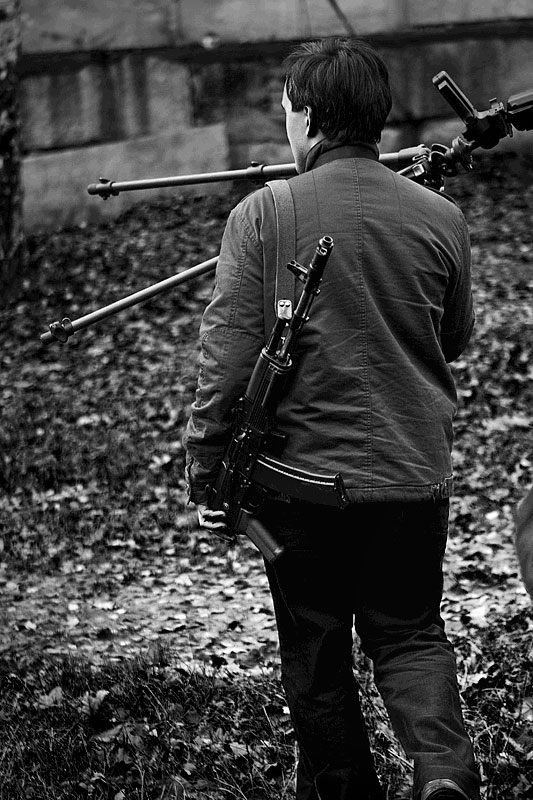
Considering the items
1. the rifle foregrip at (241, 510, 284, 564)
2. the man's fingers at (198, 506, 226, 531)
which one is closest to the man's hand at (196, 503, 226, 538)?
the man's fingers at (198, 506, 226, 531)

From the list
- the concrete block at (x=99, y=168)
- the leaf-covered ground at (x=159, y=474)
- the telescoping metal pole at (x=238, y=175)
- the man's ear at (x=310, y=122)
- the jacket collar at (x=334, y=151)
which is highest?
the man's ear at (x=310, y=122)

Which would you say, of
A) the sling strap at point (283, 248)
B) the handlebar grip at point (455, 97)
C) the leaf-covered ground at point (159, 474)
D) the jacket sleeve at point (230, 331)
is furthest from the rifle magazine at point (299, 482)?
the leaf-covered ground at point (159, 474)

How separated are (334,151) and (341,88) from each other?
0.17 meters

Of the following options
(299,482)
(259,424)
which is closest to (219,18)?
(259,424)

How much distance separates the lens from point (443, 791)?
112 inches

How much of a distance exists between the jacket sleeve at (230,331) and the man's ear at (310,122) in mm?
303

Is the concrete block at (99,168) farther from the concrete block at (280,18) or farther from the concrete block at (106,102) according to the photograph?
the concrete block at (280,18)

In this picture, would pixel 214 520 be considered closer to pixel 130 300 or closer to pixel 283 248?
pixel 130 300

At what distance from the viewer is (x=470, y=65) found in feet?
41.8

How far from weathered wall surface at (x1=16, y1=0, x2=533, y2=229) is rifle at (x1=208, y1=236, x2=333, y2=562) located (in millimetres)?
9626

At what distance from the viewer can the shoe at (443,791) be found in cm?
285

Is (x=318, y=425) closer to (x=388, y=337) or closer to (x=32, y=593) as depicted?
(x=388, y=337)

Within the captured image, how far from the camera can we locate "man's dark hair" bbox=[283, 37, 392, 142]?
119 inches

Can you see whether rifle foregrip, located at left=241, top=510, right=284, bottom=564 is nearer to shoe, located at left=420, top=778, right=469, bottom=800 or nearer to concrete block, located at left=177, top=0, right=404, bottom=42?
shoe, located at left=420, top=778, right=469, bottom=800
